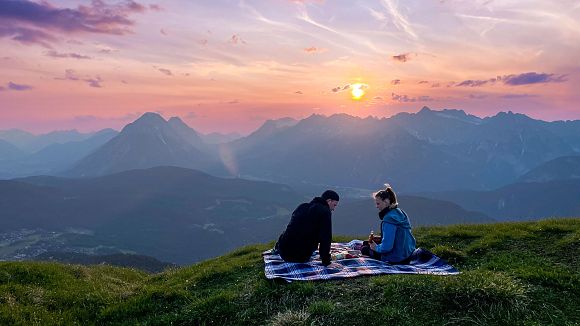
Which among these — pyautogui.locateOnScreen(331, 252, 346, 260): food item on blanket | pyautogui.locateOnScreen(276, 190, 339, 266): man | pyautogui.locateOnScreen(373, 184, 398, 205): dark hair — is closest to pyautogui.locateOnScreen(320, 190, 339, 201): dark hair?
pyautogui.locateOnScreen(276, 190, 339, 266): man

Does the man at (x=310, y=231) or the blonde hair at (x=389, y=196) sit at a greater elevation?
the blonde hair at (x=389, y=196)

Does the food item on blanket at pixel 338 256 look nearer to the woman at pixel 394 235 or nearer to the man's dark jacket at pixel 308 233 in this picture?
the man's dark jacket at pixel 308 233

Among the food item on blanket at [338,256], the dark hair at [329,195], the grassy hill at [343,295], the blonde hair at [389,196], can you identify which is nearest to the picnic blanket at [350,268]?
the food item on blanket at [338,256]

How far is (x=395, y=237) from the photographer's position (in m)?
16.2

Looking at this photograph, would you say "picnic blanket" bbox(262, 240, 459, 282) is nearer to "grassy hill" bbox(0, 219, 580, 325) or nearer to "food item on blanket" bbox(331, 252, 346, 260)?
"food item on blanket" bbox(331, 252, 346, 260)

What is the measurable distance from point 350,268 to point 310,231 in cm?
207

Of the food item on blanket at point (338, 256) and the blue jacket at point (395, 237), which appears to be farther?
the food item on blanket at point (338, 256)

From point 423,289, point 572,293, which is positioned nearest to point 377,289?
point 423,289

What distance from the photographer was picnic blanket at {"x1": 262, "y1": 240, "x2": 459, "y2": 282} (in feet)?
46.3

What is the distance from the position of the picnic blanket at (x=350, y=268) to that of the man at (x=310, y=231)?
1.39 feet

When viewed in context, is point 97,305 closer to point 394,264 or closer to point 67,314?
point 67,314

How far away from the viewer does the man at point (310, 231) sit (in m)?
15.5

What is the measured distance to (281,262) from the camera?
16.7m

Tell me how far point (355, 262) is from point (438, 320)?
6.00 meters
